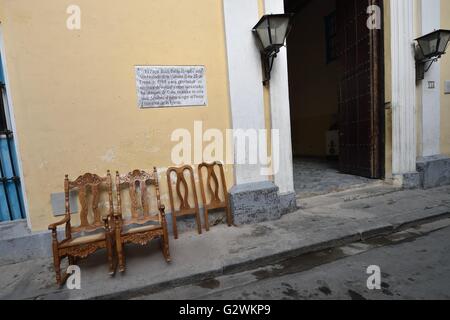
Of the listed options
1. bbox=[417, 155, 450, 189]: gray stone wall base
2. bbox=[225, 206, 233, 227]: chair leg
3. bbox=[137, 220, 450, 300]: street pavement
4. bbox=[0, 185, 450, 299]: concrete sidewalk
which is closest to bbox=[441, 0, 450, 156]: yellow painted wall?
bbox=[417, 155, 450, 189]: gray stone wall base

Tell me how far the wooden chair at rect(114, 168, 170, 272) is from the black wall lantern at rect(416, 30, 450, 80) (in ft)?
16.1

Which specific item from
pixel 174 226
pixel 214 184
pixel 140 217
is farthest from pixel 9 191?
pixel 214 184

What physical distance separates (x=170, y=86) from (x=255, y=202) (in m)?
1.96

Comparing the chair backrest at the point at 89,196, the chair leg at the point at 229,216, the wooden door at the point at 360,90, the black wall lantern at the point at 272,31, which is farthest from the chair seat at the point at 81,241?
the wooden door at the point at 360,90

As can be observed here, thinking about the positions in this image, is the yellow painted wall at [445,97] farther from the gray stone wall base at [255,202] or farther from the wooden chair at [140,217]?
the wooden chair at [140,217]

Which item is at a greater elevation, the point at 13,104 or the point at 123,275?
the point at 13,104

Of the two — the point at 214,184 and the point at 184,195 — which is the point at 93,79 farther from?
the point at 214,184

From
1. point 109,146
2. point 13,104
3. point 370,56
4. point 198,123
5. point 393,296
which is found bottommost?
point 393,296

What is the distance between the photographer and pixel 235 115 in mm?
3469

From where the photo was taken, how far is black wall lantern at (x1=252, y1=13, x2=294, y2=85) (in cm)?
313

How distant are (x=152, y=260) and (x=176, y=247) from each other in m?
0.36
